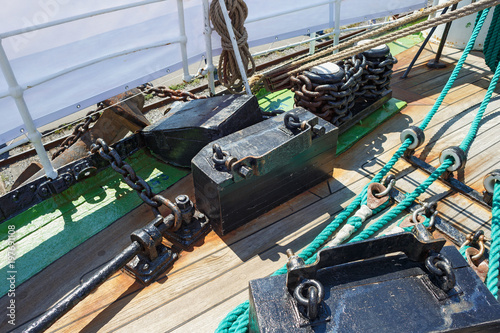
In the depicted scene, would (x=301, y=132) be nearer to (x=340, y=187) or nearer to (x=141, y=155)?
(x=340, y=187)

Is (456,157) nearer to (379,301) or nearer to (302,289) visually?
(379,301)

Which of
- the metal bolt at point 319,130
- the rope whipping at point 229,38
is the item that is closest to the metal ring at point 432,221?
the metal bolt at point 319,130

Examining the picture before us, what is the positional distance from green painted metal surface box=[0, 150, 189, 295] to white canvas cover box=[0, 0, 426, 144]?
1.48 ft

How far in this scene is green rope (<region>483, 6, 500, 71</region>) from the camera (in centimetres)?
330

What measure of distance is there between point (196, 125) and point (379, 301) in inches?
58.6

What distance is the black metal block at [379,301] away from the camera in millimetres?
1196

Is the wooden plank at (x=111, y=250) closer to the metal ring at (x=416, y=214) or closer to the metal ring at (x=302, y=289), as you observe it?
the metal ring at (x=416, y=214)

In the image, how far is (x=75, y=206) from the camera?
2.32 m

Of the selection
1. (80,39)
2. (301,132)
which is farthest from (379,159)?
(80,39)

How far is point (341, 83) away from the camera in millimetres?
2656

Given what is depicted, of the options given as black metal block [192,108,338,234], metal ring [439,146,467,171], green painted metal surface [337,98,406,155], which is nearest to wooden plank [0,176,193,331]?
black metal block [192,108,338,234]

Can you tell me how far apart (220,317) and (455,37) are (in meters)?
3.87

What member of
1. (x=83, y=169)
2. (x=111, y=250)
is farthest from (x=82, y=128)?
(x=111, y=250)

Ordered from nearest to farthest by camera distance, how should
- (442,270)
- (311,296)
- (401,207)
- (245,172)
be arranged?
(311,296) < (442,270) < (245,172) < (401,207)
